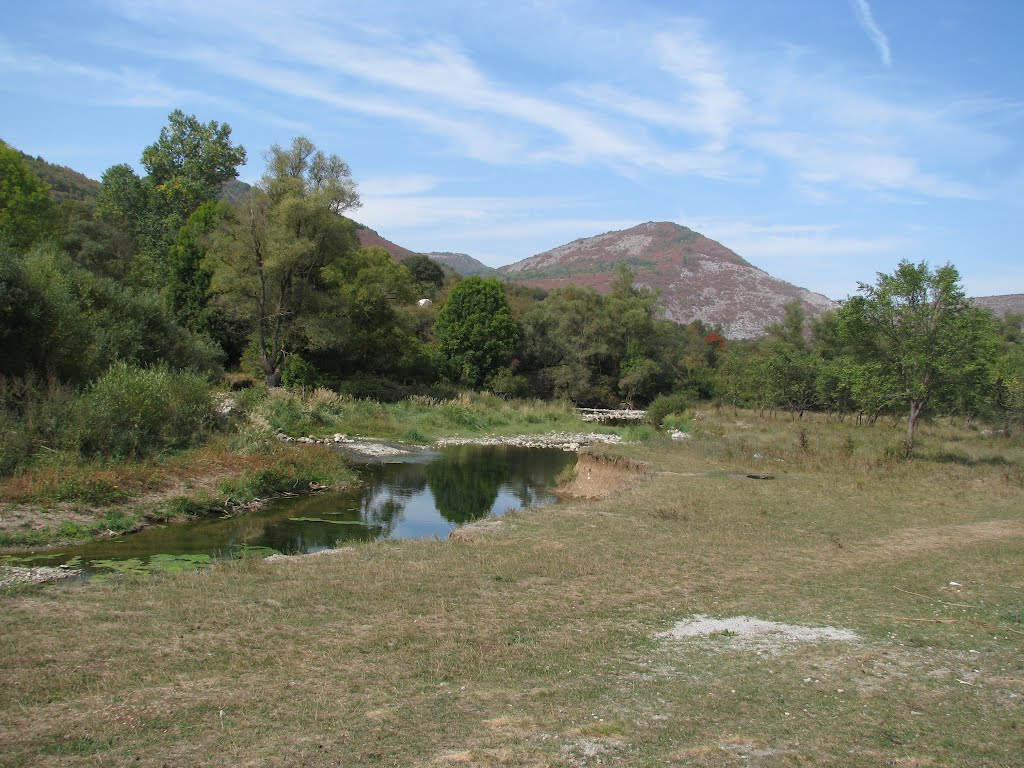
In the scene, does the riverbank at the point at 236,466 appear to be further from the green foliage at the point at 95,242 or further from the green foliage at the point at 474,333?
the green foliage at the point at 95,242

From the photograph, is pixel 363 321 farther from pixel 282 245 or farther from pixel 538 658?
pixel 538 658

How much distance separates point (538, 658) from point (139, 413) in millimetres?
17517

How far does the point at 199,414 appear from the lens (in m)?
23.8

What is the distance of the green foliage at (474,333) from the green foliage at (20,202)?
88.6 feet

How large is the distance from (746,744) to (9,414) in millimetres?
19545

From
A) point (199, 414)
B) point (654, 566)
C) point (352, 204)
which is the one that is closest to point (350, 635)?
point (654, 566)

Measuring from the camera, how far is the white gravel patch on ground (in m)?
7.87

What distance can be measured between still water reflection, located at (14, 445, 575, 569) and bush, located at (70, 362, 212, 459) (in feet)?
14.1

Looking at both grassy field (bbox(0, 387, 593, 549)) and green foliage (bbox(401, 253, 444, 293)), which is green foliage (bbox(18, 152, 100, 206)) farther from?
grassy field (bbox(0, 387, 593, 549))

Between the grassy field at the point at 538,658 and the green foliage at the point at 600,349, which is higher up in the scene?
the green foliage at the point at 600,349

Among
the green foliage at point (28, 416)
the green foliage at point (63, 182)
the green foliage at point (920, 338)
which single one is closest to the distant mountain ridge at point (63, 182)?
the green foliage at point (63, 182)

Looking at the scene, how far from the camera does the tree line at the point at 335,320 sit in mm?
24438

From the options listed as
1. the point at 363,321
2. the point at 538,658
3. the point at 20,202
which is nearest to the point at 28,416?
the point at 538,658

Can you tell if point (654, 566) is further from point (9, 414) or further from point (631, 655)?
point (9, 414)
